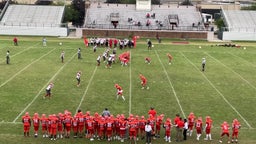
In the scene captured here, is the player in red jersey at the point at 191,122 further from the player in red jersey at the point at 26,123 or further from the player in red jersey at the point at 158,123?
the player in red jersey at the point at 26,123

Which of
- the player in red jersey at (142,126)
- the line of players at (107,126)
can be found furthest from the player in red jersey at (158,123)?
the player in red jersey at (142,126)

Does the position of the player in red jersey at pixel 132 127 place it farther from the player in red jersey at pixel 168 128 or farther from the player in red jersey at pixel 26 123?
the player in red jersey at pixel 26 123

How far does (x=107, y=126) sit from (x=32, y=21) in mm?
47952

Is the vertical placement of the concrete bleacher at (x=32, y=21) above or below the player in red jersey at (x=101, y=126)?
above

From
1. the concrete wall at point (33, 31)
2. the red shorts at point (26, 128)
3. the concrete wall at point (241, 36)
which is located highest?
the concrete wall at point (33, 31)

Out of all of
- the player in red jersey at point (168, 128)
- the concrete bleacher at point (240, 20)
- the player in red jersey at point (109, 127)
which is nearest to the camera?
the player in red jersey at point (109, 127)

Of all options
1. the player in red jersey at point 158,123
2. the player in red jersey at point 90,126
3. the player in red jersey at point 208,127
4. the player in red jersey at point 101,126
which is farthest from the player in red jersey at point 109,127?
the player in red jersey at point 208,127

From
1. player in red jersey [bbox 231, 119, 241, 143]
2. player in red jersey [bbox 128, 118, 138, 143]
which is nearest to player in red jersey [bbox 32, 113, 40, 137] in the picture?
player in red jersey [bbox 128, 118, 138, 143]

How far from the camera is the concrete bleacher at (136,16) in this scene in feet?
197

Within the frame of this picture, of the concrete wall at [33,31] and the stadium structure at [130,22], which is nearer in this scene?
the concrete wall at [33,31]

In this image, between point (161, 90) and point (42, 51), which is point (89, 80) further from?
point (42, 51)

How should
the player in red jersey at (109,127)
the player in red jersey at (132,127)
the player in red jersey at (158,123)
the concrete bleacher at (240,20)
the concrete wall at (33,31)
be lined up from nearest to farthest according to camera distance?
the player in red jersey at (132,127)
the player in red jersey at (109,127)
the player in red jersey at (158,123)
the concrete wall at (33,31)
the concrete bleacher at (240,20)

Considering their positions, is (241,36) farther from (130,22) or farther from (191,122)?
(191,122)

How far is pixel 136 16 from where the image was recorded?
64625 millimetres
